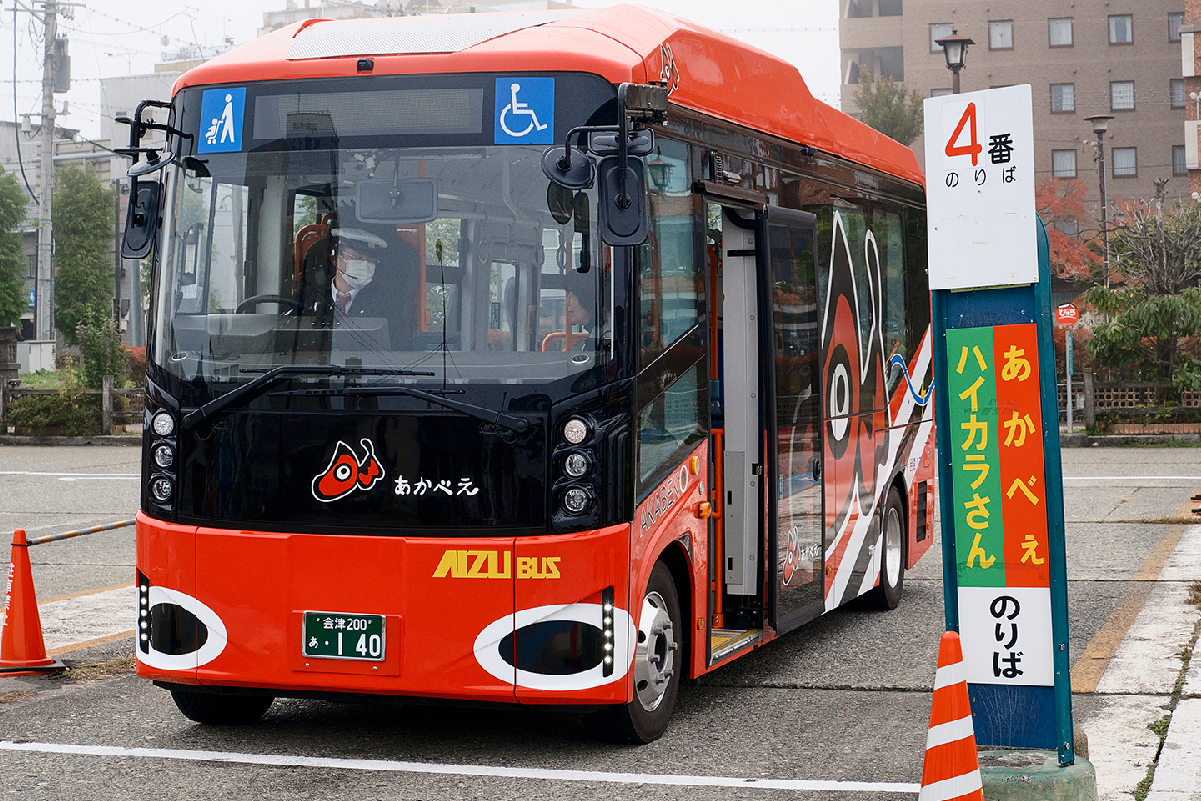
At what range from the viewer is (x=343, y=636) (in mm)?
6215

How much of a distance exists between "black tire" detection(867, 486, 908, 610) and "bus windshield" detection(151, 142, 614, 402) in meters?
4.85

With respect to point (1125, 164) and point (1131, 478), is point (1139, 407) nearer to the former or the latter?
point (1131, 478)

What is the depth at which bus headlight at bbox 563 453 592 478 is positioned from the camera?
19.9ft

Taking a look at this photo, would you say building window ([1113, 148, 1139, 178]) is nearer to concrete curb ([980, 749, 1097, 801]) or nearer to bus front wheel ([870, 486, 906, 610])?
bus front wheel ([870, 486, 906, 610])

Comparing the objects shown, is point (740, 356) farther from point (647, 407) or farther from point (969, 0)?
point (969, 0)

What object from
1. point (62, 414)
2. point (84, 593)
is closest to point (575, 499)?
point (84, 593)

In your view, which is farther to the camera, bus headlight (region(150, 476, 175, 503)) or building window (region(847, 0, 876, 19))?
building window (region(847, 0, 876, 19))

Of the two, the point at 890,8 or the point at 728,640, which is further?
the point at 890,8

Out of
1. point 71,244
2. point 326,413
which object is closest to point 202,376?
point 326,413

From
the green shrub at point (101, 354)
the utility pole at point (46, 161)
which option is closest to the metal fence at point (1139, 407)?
the green shrub at point (101, 354)

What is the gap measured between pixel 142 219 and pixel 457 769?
2.79m

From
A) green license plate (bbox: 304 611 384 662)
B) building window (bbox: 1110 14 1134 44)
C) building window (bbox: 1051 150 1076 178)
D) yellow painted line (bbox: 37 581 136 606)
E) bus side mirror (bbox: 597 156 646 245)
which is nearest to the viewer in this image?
bus side mirror (bbox: 597 156 646 245)

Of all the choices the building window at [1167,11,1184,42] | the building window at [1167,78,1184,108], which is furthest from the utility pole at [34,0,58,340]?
the building window at [1167,11,1184,42]

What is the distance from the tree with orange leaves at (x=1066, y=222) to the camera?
55312mm
